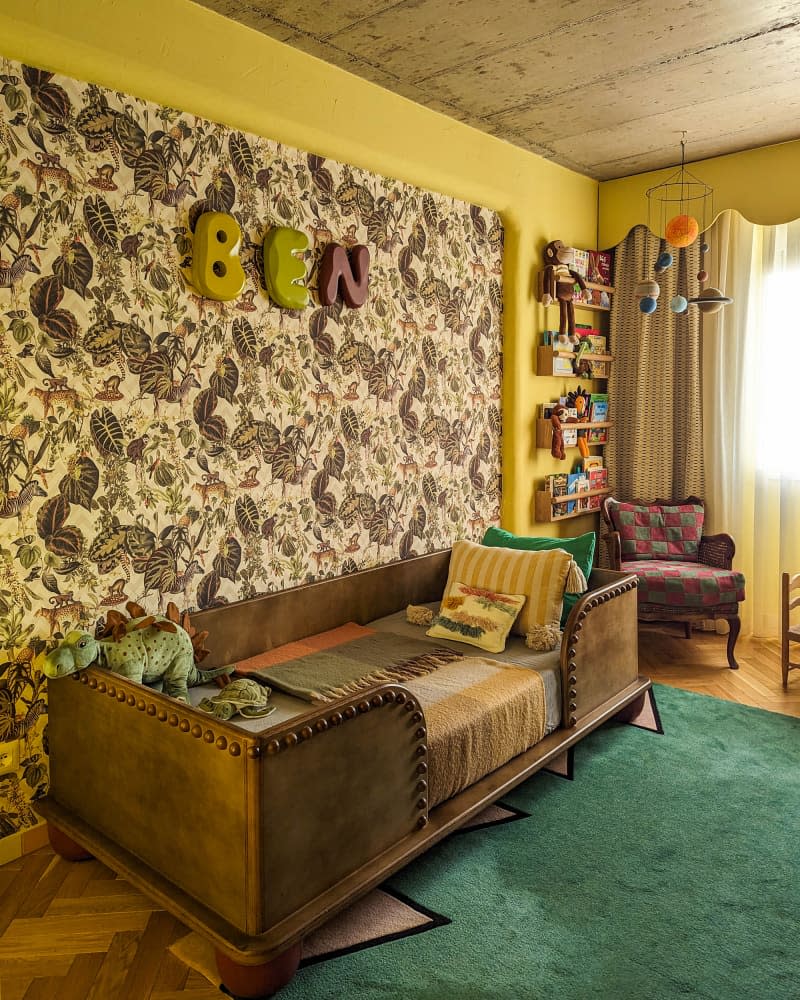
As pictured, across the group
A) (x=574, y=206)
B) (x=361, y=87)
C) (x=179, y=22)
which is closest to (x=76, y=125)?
(x=179, y=22)

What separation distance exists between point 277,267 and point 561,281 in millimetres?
2165

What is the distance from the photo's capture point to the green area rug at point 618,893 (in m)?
1.94

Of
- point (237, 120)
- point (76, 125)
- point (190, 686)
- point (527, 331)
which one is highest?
point (237, 120)

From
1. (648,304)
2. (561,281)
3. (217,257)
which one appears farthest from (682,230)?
(217,257)

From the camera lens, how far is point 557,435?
181 inches

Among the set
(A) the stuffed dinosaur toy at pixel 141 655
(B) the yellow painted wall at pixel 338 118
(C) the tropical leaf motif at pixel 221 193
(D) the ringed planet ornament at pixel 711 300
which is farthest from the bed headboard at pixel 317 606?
(D) the ringed planet ornament at pixel 711 300

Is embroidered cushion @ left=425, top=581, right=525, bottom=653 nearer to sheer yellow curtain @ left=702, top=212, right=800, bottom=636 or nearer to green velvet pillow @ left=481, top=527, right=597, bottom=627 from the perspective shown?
green velvet pillow @ left=481, top=527, right=597, bottom=627

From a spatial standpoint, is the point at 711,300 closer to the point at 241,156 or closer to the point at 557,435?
the point at 557,435

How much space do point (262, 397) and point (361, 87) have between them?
1.44m

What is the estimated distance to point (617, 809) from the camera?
9.02 feet

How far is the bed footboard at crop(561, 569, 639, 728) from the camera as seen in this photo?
9.83ft

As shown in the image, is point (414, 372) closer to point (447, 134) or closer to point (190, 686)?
point (447, 134)

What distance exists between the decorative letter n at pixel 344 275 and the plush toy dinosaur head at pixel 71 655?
167 centimetres

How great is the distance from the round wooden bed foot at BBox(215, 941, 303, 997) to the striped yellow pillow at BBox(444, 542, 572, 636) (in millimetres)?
1648
